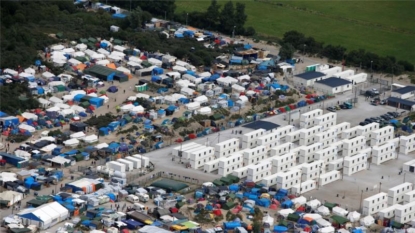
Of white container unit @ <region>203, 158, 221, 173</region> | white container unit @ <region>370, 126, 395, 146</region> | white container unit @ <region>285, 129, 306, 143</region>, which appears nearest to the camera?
white container unit @ <region>203, 158, 221, 173</region>

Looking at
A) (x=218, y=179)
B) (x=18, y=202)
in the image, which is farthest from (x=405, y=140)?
(x=18, y=202)

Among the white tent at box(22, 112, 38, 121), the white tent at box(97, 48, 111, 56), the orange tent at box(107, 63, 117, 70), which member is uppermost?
the white tent at box(97, 48, 111, 56)

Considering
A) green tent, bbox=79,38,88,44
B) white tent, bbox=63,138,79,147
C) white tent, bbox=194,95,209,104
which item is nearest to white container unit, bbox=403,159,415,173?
white tent, bbox=194,95,209,104

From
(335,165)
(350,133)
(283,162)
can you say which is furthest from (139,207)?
(350,133)

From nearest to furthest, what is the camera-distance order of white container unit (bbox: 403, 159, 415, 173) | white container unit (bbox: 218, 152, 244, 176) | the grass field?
1. white container unit (bbox: 218, 152, 244, 176)
2. white container unit (bbox: 403, 159, 415, 173)
3. the grass field

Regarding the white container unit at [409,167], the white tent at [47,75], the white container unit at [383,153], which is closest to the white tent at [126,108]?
the white tent at [47,75]

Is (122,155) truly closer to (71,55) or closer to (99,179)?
(99,179)

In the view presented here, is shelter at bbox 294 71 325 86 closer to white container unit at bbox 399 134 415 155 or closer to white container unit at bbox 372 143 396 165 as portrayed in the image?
white container unit at bbox 399 134 415 155
